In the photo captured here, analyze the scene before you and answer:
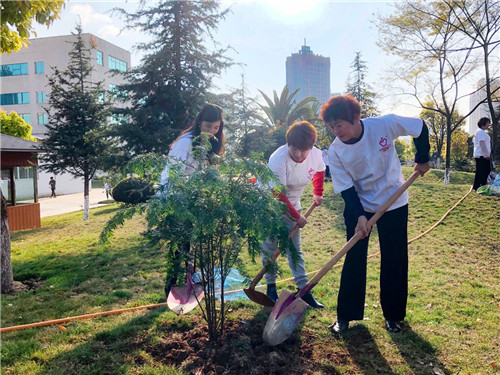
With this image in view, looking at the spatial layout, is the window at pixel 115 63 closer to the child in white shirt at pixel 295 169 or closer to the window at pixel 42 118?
the window at pixel 42 118

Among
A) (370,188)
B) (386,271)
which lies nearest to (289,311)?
(386,271)

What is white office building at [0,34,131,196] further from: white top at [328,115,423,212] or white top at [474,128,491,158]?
A: white top at [328,115,423,212]

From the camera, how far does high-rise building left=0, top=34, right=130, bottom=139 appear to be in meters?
36.8

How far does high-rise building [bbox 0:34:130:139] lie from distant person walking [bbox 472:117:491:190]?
35586mm

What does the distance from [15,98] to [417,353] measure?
45.2 metres

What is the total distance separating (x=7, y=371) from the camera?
253 centimetres

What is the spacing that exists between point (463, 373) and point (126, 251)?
226 inches

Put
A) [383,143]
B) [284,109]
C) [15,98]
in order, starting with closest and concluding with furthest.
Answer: [383,143]
[284,109]
[15,98]

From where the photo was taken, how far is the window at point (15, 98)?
123 ft

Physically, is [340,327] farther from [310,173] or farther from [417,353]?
[310,173]

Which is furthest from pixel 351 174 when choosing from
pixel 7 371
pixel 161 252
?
pixel 161 252

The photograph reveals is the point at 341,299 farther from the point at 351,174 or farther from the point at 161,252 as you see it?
the point at 161,252

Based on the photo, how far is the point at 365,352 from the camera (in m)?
2.79

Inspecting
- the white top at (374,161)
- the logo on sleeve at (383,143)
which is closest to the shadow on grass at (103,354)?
the white top at (374,161)
